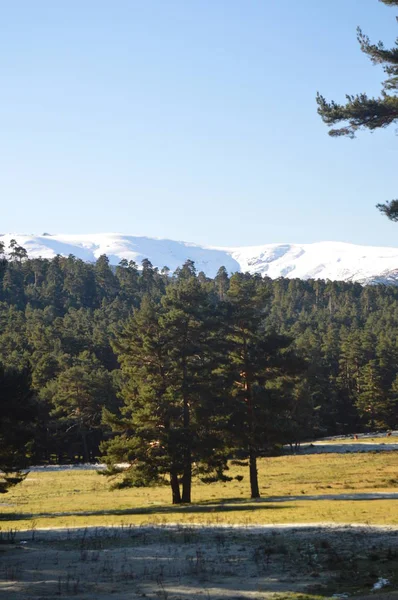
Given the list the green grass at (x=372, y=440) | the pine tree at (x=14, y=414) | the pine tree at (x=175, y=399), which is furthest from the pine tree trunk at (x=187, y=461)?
the green grass at (x=372, y=440)

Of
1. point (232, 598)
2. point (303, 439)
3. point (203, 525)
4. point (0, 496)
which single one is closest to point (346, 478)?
point (0, 496)

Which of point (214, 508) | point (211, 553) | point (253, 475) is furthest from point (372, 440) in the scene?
point (211, 553)

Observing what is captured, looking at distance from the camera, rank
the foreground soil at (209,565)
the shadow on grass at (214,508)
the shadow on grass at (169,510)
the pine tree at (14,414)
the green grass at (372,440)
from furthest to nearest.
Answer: the green grass at (372,440) → the shadow on grass at (214,508) → the shadow on grass at (169,510) → the pine tree at (14,414) → the foreground soil at (209,565)

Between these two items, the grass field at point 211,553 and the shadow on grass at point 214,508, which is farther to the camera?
the shadow on grass at point 214,508

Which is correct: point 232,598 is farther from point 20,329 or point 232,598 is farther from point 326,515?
point 20,329

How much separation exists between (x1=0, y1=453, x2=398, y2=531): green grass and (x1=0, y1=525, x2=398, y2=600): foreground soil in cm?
431

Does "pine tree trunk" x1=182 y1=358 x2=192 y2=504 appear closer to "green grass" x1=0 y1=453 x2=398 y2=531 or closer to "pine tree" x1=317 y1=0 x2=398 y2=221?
"green grass" x1=0 y1=453 x2=398 y2=531

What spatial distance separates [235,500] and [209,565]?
73.8 feet

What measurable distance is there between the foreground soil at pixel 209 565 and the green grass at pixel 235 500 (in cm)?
431

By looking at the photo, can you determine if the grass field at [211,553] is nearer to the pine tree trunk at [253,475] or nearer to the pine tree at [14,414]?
the pine tree trunk at [253,475]

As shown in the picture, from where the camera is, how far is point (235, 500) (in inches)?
1453

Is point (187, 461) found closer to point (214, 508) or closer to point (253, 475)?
point (214, 508)

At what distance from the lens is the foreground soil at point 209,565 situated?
12445mm

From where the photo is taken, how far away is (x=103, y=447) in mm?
39344
